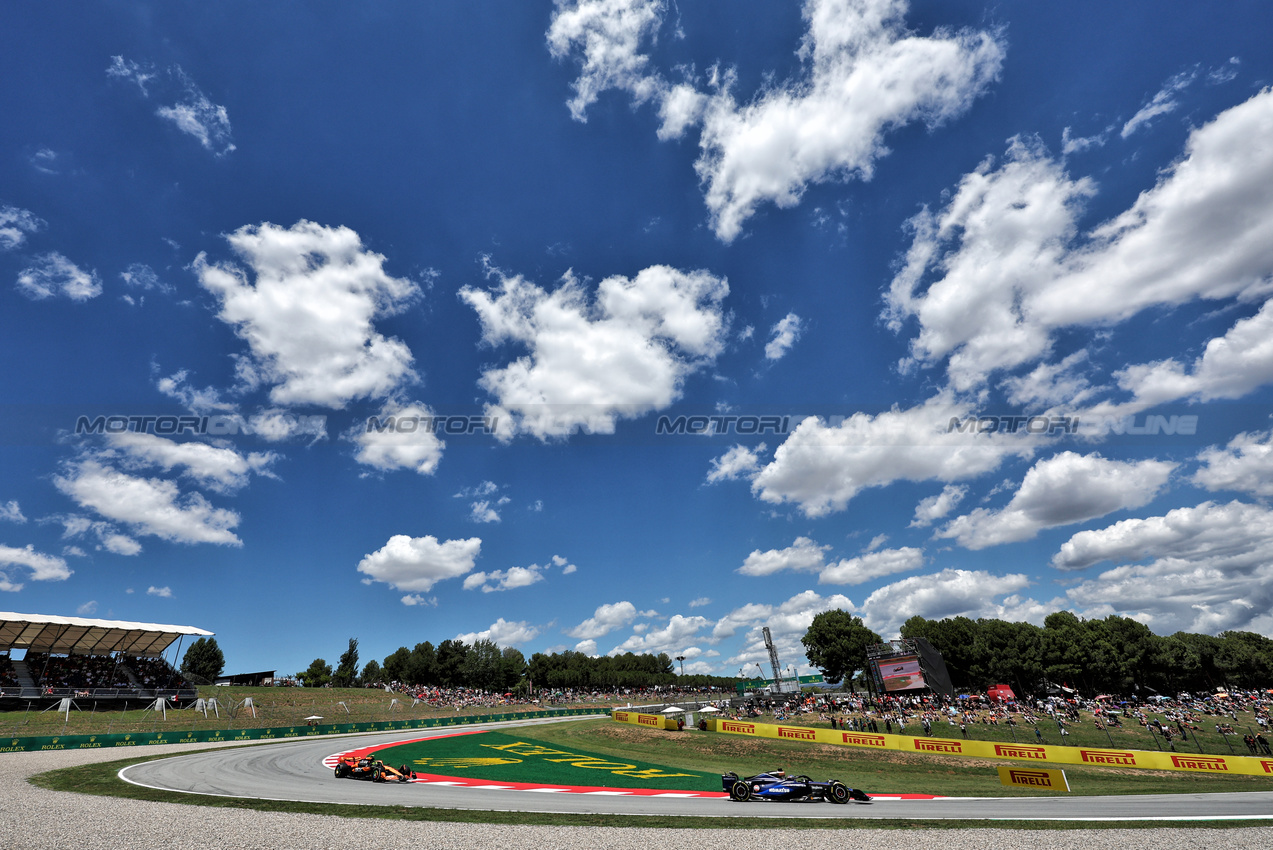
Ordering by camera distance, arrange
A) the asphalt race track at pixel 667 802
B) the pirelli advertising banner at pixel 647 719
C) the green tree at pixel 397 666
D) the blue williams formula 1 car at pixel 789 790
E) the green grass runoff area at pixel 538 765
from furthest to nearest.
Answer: the green tree at pixel 397 666 < the pirelli advertising banner at pixel 647 719 < the green grass runoff area at pixel 538 765 < the blue williams formula 1 car at pixel 789 790 < the asphalt race track at pixel 667 802

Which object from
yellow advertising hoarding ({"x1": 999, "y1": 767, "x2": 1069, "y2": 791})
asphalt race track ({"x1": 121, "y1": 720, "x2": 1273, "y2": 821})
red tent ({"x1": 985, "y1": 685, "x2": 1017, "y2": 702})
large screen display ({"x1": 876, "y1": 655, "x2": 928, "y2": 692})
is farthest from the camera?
red tent ({"x1": 985, "y1": 685, "x2": 1017, "y2": 702})

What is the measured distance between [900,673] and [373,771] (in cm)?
5885

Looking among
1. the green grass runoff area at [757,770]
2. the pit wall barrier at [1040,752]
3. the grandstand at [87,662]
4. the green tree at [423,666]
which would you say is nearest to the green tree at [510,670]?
the green tree at [423,666]

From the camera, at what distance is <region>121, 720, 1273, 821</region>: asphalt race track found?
2025 centimetres

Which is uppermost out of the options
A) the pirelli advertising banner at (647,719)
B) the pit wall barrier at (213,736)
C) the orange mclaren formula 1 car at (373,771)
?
the pirelli advertising banner at (647,719)

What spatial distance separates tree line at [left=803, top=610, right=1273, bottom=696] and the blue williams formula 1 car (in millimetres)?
72855

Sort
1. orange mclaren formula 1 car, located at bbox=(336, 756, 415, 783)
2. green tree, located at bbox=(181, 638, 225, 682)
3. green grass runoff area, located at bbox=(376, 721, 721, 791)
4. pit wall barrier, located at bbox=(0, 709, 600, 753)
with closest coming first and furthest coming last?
orange mclaren formula 1 car, located at bbox=(336, 756, 415, 783)
green grass runoff area, located at bbox=(376, 721, 721, 791)
pit wall barrier, located at bbox=(0, 709, 600, 753)
green tree, located at bbox=(181, 638, 225, 682)

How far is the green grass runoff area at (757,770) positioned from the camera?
1830 centimetres

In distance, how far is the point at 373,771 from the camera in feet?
87.9

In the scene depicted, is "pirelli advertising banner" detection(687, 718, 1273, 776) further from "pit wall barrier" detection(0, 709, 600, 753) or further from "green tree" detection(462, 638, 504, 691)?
"green tree" detection(462, 638, 504, 691)

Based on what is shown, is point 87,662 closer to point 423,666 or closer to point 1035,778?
point 423,666

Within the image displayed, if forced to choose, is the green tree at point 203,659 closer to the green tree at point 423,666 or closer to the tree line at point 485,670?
A: the tree line at point 485,670

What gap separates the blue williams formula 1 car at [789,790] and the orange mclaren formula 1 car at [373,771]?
48.3 feet

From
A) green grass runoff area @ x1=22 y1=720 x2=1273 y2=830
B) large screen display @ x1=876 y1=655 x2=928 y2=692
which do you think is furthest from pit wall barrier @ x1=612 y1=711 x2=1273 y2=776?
large screen display @ x1=876 y1=655 x2=928 y2=692
